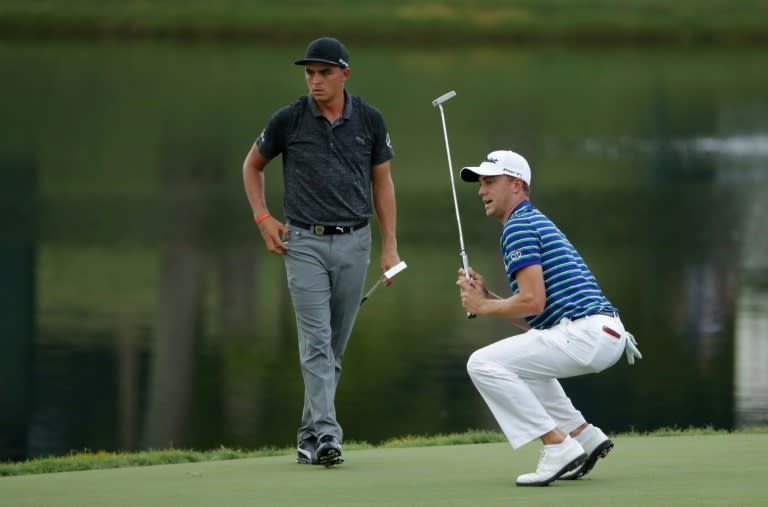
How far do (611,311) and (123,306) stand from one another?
36.7 feet

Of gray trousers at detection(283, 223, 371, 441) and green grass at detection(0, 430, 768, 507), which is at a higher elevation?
gray trousers at detection(283, 223, 371, 441)

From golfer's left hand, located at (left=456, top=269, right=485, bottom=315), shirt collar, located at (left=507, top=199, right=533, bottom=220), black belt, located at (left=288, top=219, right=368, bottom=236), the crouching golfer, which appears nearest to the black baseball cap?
black belt, located at (left=288, top=219, right=368, bottom=236)

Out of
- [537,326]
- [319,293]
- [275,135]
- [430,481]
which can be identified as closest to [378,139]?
[275,135]

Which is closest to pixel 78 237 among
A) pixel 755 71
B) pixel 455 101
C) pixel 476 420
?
pixel 476 420

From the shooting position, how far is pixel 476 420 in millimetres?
12094

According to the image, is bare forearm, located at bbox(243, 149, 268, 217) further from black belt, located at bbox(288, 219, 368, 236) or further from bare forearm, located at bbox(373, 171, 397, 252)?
→ bare forearm, located at bbox(373, 171, 397, 252)

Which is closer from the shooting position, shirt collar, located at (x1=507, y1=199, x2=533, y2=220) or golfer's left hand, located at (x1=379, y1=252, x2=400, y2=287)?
shirt collar, located at (x1=507, y1=199, x2=533, y2=220)

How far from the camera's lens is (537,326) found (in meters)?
6.85

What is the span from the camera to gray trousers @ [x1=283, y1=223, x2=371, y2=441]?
7699 millimetres

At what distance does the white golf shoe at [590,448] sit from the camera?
22.4 ft

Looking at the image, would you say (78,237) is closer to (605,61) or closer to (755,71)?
(755,71)

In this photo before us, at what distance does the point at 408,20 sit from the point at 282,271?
54.0 metres

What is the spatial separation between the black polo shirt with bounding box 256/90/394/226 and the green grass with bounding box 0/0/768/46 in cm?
6051

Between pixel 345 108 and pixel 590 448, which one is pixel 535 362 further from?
pixel 345 108
